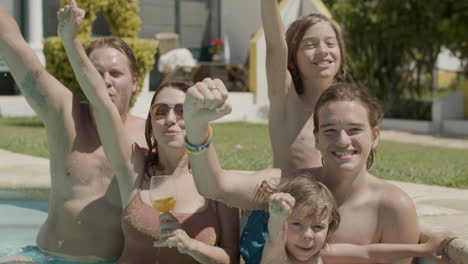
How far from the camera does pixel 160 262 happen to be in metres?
3.20

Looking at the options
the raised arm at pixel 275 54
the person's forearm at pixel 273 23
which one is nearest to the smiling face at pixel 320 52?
the raised arm at pixel 275 54

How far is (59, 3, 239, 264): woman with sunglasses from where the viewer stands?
3020 millimetres

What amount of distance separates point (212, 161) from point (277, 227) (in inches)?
14.6

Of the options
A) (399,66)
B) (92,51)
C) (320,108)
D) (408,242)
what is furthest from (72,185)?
(399,66)

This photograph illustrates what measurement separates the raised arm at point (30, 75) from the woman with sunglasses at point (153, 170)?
0.48 meters

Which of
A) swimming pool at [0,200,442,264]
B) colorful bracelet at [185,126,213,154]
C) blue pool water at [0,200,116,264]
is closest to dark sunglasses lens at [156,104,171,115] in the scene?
colorful bracelet at [185,126,213,154]

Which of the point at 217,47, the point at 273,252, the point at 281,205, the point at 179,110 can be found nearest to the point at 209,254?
the point at 273,252

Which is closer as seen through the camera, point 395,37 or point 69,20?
point 69,20

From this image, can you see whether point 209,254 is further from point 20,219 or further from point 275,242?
point 20,219

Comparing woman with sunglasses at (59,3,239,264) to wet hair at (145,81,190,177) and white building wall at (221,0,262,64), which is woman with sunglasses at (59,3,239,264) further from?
white building wall at (221,0,262,64)

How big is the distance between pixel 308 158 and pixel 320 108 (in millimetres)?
483

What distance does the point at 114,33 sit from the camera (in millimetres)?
11969

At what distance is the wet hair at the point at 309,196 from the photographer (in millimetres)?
2777

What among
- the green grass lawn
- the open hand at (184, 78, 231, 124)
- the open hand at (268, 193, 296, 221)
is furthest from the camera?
the green grass lawn
